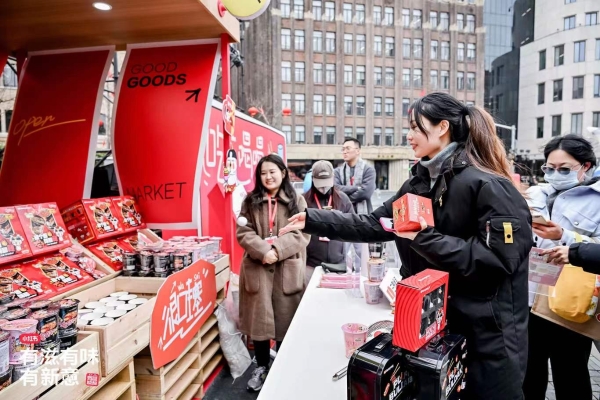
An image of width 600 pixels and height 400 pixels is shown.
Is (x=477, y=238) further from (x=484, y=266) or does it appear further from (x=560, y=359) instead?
(x=560, y=359)

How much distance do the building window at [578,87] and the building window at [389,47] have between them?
46.9ft

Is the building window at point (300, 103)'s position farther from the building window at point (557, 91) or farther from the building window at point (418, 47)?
the building window at point (557, 91)

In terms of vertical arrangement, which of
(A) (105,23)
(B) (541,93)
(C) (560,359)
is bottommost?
(C) (560,359)

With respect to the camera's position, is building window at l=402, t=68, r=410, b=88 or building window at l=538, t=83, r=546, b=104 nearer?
building window at l=402, t=68, r=410, b=88

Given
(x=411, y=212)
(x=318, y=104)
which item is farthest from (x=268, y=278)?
(x=318, y=104)

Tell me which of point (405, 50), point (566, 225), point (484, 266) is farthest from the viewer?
point (405, 50)

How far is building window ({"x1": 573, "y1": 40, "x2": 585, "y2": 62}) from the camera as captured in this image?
30109 mm

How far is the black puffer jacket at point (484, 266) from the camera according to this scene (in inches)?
47.5

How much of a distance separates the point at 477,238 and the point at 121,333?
1.72m

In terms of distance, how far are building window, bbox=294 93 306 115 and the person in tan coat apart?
2732 cm

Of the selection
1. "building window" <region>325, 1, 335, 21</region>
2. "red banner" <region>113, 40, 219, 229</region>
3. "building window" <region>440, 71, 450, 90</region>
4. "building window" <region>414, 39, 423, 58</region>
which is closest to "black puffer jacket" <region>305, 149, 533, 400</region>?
"red banner" <region>113, 40, 219, 229</region>

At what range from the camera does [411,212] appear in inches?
48.1

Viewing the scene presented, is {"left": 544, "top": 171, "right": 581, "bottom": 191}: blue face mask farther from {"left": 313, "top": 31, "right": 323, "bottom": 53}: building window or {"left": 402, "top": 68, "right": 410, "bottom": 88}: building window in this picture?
{"left": 402, "top": 68, "right": 410, "bottom": 88}: building window

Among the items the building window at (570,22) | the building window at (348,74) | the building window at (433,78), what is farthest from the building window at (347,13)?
the building window at (570,22)
